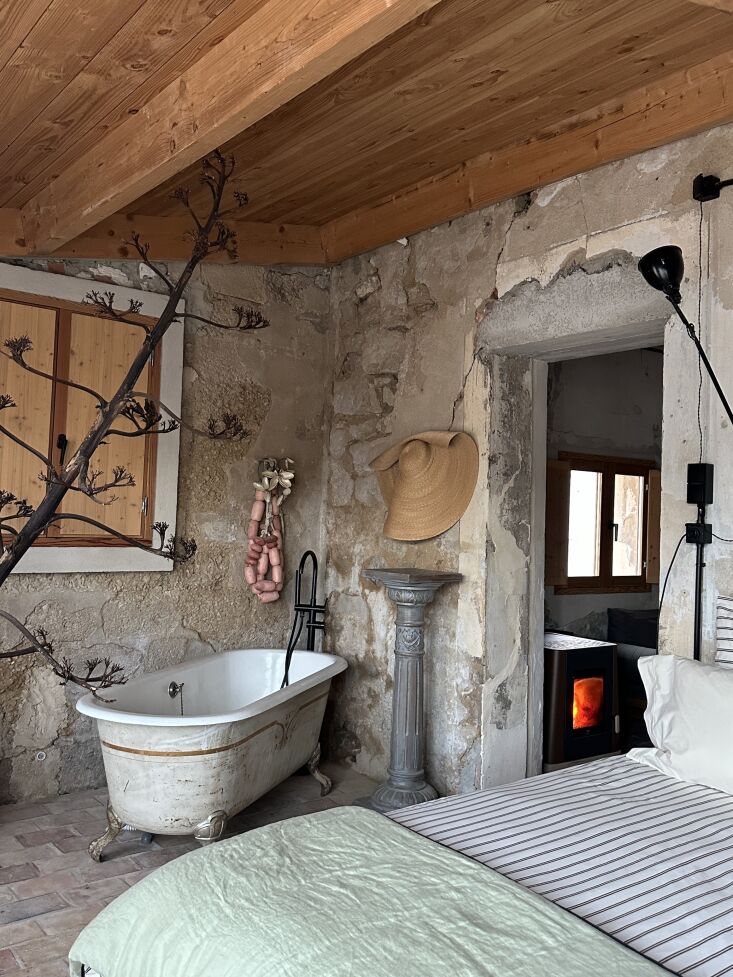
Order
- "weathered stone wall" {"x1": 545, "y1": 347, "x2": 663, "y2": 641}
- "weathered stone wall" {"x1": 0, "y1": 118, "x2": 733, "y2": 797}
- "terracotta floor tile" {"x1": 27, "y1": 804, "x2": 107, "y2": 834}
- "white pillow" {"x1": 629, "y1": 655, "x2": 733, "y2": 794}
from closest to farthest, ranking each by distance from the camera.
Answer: "white pillow" {"x1": 629, "y1": 655, "x2": 733, "y2": 794}
"weathered stone wall" {"x1": 0, "y1": 118, "x2": 733, "y2": 797}
"terracotta floor tile" {"x1": 27, "y1": 804, "x2": 107, "y2": 834}
"weathered stone wall" {"x1": 545, "y1": 347, "x2": 663, "y2": 641}

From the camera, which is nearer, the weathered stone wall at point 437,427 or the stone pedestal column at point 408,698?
the weathered stone wall at point 437,427

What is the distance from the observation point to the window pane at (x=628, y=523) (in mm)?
5281

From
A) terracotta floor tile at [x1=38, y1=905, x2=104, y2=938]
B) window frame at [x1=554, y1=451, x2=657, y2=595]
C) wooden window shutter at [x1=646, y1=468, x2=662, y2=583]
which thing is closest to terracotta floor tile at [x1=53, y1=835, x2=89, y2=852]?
terracotta floor tile at [x1=38, y1=905, x2=104, y2=938]

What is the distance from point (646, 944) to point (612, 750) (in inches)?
121

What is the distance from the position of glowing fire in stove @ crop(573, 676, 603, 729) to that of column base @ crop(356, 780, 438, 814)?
91cm

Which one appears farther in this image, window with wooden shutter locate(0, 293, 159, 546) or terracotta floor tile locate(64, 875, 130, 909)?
window with wooden shutter locate(0, 293, 159, 546)

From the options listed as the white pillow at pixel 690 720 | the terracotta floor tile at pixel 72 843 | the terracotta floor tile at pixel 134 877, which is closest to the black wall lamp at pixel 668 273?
the white pillow at pixel 690 720

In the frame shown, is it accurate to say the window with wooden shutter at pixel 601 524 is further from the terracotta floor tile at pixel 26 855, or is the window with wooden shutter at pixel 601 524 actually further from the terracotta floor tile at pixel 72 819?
the terracotta floor tile at pixel 26 855

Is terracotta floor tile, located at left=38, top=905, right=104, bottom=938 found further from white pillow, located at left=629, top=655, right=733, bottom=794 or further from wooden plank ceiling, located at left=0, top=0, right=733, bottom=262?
wooden plank ceiling, located at left=0, top=0, right=733, bottom=262

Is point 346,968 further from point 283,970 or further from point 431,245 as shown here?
point 431,245

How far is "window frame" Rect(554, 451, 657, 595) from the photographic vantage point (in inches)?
195

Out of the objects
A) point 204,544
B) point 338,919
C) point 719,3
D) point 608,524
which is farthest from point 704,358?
point 608,524

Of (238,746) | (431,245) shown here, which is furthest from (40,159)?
(238,746)

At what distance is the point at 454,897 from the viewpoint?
1.39 metres
